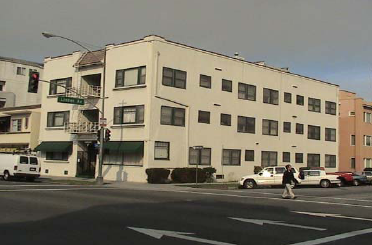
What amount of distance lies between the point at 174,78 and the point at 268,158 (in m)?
14.0

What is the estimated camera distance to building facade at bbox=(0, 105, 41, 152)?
4812 cm

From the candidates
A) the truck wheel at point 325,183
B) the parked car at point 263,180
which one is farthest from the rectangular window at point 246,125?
the parked car at point 263,180

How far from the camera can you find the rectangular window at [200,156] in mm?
39094

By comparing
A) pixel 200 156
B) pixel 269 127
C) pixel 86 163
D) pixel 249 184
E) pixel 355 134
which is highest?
pixel 355 134

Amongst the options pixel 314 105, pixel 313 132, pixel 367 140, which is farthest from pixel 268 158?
pixel 367 140

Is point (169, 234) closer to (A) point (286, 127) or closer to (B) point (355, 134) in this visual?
(A) point (286, 127)

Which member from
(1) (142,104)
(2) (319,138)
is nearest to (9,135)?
(1) (142,104)

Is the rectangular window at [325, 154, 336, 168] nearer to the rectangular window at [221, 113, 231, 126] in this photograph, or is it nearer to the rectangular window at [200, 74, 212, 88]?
the rectangular window at [221, 113, 231, 126]

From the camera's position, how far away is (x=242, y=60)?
44250 millimetres

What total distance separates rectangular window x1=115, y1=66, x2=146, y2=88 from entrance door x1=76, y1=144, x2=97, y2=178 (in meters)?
7.03

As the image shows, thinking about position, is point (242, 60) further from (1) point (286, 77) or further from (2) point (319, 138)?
(2) point (319, 138)

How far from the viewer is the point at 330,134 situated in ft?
177

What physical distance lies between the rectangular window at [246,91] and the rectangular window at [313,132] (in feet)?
31.2

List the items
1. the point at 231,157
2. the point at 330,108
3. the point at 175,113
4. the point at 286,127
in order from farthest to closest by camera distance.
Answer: the point at 330,108, the point at 286,127, the point at 231,157, the point at 175,113
